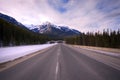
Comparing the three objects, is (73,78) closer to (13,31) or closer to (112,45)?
(112,45)

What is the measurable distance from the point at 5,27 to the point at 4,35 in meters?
5.85

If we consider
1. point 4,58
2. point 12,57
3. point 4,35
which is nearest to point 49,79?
point 4,58

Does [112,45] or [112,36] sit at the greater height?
[112,36]

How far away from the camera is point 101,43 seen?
6316 centimetres

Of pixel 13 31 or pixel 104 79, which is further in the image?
pixel 13 31

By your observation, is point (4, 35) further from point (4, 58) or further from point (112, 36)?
point (4, 58)

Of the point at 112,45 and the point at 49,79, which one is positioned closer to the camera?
the point at 49,79

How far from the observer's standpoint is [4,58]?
41.4 ft

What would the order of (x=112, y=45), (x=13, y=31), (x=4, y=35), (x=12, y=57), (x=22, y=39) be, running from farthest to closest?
1. (x=22, y=39)
2. (x=13, y=31)
3. (x=4, y=35)
4. (x=112, y=45)
5. (x=12, y=57)

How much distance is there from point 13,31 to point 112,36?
5963 centimetres

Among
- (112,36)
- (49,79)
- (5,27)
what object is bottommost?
(49,79)

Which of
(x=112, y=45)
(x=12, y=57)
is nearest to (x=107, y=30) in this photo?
(x=112, y=45)

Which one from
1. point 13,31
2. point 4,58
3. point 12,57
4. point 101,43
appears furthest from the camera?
point 13,31

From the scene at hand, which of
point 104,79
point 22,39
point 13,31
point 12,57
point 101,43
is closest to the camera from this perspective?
point 104,79
